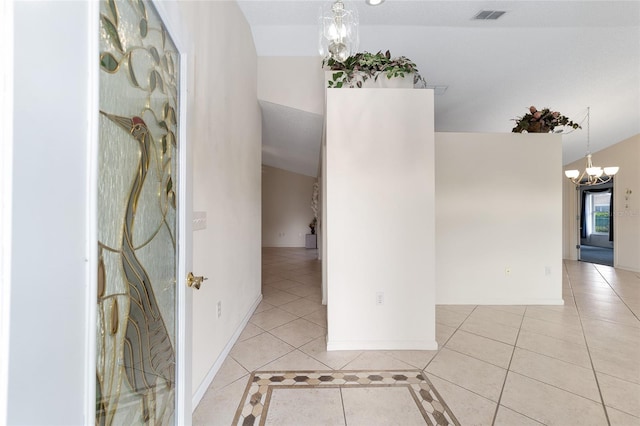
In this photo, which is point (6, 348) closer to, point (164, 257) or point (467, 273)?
point (164, 257)

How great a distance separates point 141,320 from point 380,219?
1.74m

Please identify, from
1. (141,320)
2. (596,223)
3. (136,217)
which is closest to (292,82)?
(136,217)

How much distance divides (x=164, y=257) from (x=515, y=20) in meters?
3.74

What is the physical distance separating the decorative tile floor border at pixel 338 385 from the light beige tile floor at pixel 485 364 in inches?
2.1

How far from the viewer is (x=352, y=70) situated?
2.18 meters

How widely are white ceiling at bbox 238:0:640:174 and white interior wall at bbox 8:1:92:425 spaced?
2.47 metres

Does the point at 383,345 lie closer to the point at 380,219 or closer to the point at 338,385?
the point at 338,385

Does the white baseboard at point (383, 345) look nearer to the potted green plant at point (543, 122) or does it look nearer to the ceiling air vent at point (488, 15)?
the potted green plant at point (543, 122)

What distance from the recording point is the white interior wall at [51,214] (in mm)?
365

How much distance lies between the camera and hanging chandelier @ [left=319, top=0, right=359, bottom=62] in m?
1.61

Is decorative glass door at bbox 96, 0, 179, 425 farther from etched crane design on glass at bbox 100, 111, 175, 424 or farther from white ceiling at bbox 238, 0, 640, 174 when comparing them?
white ceiling at bbox 238, 0, 640, 174

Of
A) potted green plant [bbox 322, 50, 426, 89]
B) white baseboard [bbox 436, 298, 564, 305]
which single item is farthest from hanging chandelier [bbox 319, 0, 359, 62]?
white baseboard [bbox 436, 298, 564, 305]

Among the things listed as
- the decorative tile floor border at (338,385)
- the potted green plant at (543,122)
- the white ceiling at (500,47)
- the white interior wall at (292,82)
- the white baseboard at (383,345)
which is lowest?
the decorative tile floor border at (338,385)

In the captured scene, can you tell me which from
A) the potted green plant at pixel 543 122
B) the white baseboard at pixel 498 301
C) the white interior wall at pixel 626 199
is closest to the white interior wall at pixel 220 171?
the white baseboard at pixel 498 301
